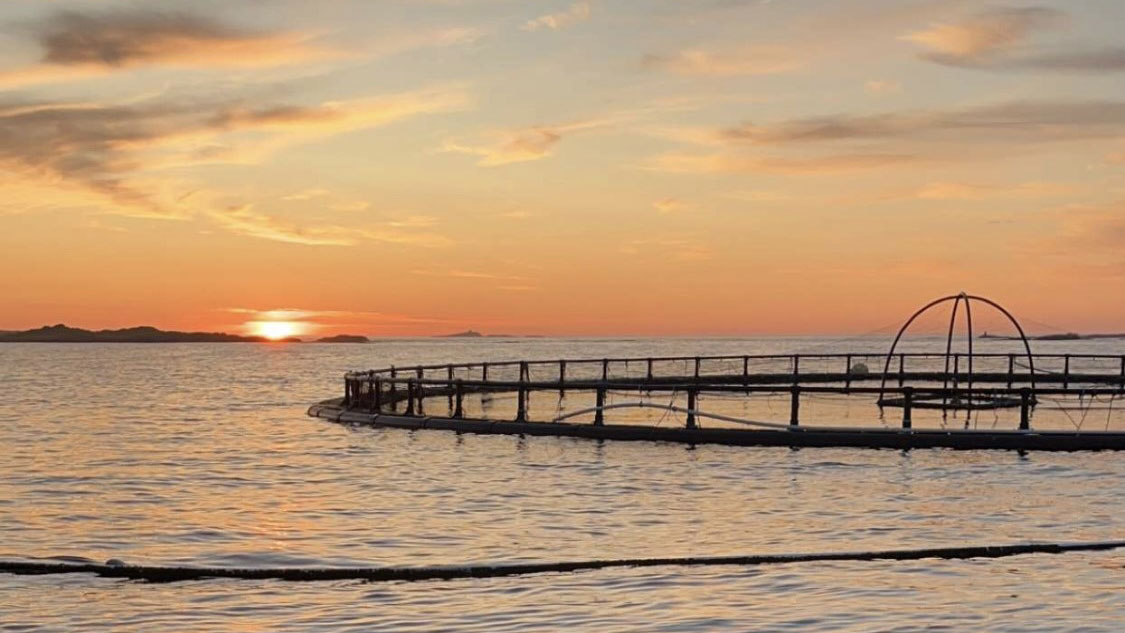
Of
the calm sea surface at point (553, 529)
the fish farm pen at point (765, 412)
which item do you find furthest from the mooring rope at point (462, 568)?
the fish farm pen at point (765, 412)

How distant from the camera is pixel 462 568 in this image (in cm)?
1455

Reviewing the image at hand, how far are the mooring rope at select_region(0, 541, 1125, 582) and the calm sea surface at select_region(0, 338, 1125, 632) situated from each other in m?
0.30

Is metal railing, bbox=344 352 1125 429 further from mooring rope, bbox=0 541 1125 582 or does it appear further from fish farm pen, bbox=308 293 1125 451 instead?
mooring rope, bbox=0 541 1125 582

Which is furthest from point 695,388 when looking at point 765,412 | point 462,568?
point 462,568

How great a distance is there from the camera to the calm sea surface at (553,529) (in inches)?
495

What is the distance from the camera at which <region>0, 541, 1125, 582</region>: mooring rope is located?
14.4 m

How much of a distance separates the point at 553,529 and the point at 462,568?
4.58 m

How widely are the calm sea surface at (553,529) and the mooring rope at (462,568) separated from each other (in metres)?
0.30

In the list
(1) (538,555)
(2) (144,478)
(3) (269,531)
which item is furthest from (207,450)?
(1) (538,555)

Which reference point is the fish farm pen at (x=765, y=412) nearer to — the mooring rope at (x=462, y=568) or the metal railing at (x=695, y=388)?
the metal railing at (x=695, y=388)

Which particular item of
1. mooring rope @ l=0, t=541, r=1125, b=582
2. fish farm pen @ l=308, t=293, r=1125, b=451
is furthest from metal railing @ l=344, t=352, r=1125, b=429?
mooring rope @ l=0, t=541, r=1125, b=582

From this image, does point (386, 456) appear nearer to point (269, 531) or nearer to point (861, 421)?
point (269, 531)

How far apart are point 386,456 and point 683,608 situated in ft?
63.1

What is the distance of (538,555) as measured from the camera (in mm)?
16609
